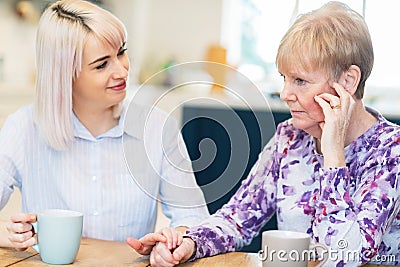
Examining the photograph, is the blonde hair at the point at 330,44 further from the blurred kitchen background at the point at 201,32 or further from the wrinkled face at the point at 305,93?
the blurred kitchen background at the point at 201,32

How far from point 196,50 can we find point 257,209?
3.05 m

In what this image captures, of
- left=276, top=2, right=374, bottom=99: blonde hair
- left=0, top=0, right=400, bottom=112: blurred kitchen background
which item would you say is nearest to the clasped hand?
left=276, top=2, right=374, bottom=99: blonde hair

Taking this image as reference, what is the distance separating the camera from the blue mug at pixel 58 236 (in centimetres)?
137

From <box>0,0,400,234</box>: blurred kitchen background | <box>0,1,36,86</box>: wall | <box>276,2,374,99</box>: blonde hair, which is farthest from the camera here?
<box>0,0,400,234</box>: blurred kitchen background

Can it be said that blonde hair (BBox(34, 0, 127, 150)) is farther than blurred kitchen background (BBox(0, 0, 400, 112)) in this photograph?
No

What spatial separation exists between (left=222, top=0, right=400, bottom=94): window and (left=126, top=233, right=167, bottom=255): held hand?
313 cm

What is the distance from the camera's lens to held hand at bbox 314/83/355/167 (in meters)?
1.46

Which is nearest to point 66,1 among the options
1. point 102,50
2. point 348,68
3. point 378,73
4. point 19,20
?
point 102,50

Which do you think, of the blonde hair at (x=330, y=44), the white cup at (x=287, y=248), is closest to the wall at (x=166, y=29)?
the blonde hair at (x=330, y=44)

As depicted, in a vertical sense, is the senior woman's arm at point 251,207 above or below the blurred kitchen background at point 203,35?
below

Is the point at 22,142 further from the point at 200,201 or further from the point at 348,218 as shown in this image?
the point at 348,218

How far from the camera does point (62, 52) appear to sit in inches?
72.3

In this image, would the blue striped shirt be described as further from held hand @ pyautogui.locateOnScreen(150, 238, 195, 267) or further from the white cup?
the white cup

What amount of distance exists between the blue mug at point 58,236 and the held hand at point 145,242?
0.11 meters
